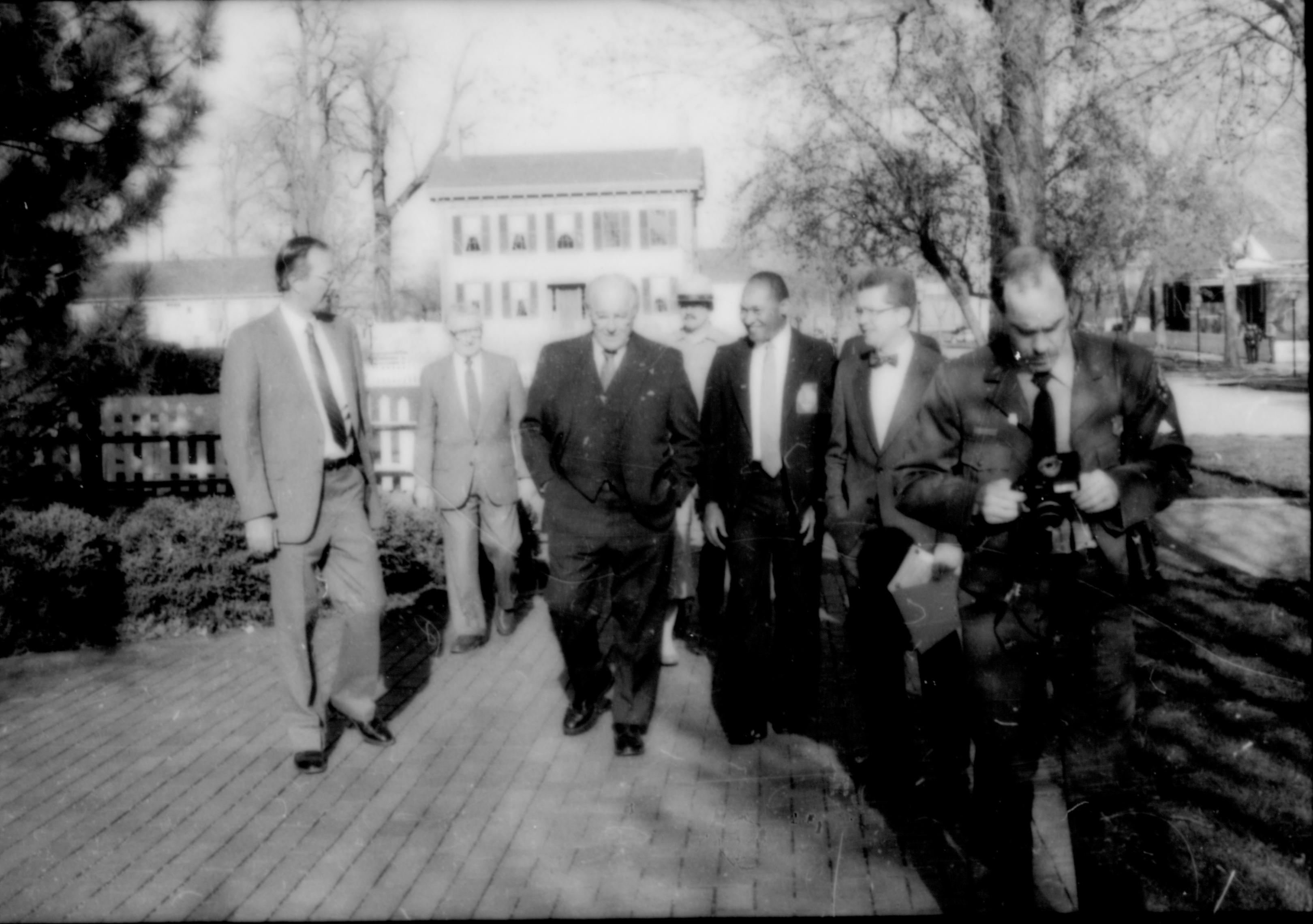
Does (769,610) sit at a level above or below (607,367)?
below

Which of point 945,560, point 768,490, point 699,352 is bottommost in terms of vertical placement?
point 945,560

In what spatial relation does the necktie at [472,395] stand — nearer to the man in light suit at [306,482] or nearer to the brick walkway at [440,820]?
the brick walkway at [440,820]

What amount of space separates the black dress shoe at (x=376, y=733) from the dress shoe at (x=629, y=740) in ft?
3.42

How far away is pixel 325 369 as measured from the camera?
525 centimetres

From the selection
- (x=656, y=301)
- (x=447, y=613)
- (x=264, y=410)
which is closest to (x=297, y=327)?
(x=264, y=410)

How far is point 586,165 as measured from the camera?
40.4 metres

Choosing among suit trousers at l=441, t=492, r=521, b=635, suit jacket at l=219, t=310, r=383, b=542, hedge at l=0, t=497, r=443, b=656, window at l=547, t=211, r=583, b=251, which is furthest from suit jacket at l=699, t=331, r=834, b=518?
window at l=547, t=211, r=583, b=251

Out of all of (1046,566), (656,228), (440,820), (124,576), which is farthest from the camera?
(656,228)

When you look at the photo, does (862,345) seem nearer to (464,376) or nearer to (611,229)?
(464,376)

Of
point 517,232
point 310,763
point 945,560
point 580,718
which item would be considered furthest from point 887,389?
point 517,232

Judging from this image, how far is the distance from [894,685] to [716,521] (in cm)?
117

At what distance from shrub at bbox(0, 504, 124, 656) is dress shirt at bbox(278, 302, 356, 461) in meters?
3.14

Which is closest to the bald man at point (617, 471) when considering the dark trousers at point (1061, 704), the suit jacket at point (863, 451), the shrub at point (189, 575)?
the suit jacket at point (863, 451)

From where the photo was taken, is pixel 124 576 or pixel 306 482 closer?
pixel 306 482
